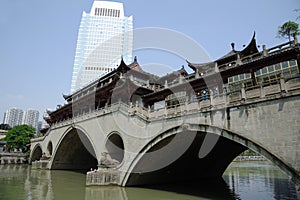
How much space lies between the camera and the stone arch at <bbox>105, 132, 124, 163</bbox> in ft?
61.4

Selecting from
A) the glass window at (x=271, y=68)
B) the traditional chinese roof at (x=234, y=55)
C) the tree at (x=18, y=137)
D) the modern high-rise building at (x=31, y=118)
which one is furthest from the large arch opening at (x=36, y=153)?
the modern high-rise building at (x=31, y=118)

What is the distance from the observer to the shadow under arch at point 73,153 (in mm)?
27461

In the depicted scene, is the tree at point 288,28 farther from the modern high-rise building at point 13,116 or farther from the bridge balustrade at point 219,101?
the modern high-rise building at point 13,116

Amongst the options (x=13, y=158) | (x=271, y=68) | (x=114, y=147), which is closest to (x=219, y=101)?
(x=271, y=68)

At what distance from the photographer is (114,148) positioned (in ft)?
62.5

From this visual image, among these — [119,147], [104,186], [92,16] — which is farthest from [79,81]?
[104,186]

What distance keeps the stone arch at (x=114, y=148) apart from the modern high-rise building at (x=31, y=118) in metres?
142

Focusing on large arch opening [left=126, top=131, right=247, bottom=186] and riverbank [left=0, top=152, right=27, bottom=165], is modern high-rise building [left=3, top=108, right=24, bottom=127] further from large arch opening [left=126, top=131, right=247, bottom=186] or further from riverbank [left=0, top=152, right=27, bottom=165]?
large arch opening [left=126, top=131, right=247, bottom=186]

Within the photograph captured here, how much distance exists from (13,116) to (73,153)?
134 meters

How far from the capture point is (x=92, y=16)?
7075 cm

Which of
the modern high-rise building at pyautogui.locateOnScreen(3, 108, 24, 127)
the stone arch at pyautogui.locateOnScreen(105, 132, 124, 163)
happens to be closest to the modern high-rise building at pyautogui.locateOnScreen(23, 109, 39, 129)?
the modern high-rise building at pyautogui.locateOnScreen(3, 108, 24, 127)

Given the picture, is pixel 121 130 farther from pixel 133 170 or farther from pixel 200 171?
pixel 200 171

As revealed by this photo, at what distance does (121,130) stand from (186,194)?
6.77 meters

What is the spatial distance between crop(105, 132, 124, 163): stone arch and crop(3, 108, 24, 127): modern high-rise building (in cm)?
14582
